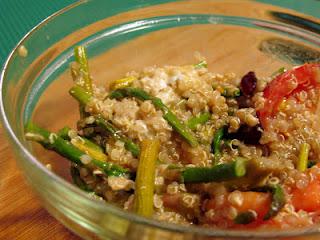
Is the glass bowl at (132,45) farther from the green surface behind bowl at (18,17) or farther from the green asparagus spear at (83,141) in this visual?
the green surface behind bowl at (18,17)

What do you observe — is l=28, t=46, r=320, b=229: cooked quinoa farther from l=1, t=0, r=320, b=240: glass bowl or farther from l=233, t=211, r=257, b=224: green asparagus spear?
l=1, t=0, r=320, b=240: glass bowl

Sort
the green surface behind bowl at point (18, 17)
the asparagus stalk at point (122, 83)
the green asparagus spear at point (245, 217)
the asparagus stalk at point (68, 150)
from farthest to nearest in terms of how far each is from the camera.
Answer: the green surface behind bowl at point (18, 17), the asparagus stalk at point (122, 83), the asparagus stalk at point (68, 150), the green asparagus spear at point (245, 217)

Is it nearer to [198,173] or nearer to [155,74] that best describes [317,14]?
[155,74]

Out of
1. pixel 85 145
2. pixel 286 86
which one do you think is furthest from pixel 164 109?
pixel 286 86

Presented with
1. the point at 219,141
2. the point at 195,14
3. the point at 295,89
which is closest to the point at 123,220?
the point at 219,141

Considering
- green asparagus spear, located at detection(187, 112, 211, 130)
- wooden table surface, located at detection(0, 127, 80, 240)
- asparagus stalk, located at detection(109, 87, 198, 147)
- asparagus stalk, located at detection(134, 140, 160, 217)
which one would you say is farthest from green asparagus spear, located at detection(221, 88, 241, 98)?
wooden table surface, located at detection(0, 127, 80, 240)

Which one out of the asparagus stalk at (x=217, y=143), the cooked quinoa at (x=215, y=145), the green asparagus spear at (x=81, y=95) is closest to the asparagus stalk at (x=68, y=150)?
the cooked quinoa at (x=215, y=145)

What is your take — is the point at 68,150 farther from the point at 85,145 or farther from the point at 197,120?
the point at 197,120
